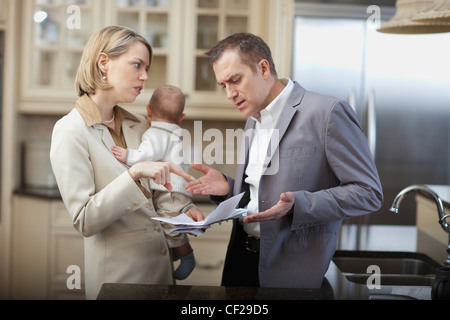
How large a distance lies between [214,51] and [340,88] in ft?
5.44

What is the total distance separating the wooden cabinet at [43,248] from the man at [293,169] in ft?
5.36

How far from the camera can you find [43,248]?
3.06m

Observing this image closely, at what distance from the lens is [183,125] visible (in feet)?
11.3

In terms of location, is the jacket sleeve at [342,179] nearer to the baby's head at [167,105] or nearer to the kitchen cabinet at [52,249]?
the baby's head at [167,105]

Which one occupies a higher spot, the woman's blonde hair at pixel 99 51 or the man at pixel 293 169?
the woman's blonde hair at pixel 99 51

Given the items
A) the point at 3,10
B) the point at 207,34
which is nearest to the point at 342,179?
the point at 207,34

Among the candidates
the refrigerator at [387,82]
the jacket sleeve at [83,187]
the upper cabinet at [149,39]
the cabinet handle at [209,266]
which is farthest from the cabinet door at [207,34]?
the jacket sleeve at [83,187]

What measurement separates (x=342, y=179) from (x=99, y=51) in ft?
2.50

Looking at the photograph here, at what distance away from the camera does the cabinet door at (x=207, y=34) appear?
3.14 m

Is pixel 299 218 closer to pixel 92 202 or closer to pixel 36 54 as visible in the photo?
pixel 92 202

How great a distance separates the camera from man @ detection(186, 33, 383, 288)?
146 centimetres

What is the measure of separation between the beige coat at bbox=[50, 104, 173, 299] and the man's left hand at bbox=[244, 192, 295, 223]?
1.03 feet

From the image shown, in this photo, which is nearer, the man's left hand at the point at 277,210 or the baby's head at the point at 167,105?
the man's left hand at the point at 277,210
